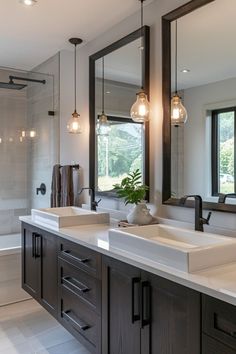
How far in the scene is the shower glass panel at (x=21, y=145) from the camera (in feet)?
12.8

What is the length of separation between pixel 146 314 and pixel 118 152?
58.2 inches

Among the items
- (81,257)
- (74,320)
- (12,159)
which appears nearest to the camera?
(81,257)

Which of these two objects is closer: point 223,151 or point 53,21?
point 223,151

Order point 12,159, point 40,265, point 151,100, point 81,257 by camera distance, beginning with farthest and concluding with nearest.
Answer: point 12,159, point 40,265, point 151,100, point 81,257

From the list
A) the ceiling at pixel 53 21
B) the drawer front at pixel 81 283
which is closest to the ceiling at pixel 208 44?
the ceiling at pixel 53 21

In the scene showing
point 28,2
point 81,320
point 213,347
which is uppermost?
point 28,2

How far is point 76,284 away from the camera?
209cm

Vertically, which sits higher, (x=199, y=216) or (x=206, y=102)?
(x=206, y=102)

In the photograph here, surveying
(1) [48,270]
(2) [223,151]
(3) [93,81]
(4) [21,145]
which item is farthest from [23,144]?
(2) [223,151]

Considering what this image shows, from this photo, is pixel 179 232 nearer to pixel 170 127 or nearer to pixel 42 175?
pixel 170 127

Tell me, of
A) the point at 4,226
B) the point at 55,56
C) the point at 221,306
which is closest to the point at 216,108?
the point at 221,306

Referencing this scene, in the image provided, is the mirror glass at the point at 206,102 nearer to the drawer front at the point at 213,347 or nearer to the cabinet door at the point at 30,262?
the drawer front at the point at 213,347

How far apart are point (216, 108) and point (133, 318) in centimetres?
128

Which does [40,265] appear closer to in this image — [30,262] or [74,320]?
[30,262]
